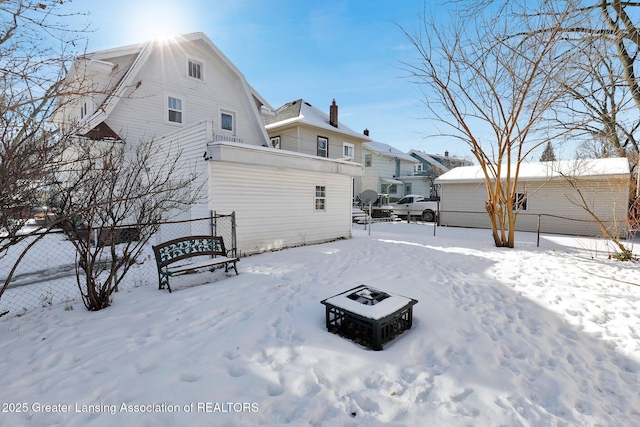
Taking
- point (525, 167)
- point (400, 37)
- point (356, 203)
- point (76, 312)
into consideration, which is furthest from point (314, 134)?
point (76, 312)

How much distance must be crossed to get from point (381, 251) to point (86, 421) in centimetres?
775

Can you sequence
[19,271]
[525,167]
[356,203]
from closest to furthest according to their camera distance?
1. [19,271]
2. [525,167]
3. [356,203]

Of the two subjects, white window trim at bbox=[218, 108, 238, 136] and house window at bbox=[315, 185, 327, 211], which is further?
white window trim at bbox=[218, 108, 238, 136]

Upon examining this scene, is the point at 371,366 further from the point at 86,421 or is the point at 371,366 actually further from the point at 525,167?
the point at 525,167

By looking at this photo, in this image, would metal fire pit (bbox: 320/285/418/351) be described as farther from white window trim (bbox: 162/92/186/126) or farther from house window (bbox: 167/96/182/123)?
house window (bbox: 167/96/182/123)

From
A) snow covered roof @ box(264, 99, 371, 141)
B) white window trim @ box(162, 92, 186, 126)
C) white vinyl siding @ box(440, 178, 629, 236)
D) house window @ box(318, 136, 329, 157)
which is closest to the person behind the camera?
white window trim @ box(162, 92, 186, 126)

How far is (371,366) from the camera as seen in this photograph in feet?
9.75

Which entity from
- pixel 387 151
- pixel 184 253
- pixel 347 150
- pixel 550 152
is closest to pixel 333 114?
pixel 347 150

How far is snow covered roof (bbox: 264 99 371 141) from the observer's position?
1919 cm

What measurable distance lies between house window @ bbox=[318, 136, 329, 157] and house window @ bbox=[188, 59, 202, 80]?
30.4ft

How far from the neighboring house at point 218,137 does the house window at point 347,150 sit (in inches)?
322

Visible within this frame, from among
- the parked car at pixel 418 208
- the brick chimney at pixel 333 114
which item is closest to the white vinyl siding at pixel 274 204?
the parked car at pixel 418 208

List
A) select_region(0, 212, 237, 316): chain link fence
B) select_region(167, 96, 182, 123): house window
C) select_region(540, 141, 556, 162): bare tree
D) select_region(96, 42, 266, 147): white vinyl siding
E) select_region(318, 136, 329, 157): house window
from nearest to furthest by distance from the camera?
select_region(0, 212, 237, 316): chain link fence
select_region(96, 42, 266, 147): white vinyl siding
select_region(167, 96, 182, 123): house window
select_region(540, 141, 556, 162): bare tree
select_region(318, 136, 329, 157): house window

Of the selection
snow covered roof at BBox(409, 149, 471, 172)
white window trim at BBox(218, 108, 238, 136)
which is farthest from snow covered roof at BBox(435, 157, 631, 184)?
snow covered roof at BBox(409, 149, 471, 172)
